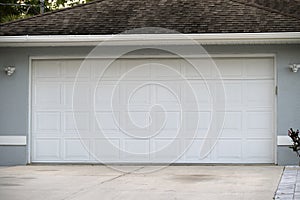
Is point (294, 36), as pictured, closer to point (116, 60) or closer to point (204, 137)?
point (204, 137)

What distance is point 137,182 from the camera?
1066cm

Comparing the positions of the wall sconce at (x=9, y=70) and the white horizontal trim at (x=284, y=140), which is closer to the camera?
the white horizontal trim at (x=284, y=140)

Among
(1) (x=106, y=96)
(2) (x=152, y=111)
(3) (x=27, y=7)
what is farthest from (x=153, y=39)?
(3) (x=27, y=7)

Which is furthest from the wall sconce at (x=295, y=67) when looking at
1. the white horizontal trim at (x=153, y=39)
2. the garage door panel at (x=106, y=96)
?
the garage door panel at (x=106, y=96)

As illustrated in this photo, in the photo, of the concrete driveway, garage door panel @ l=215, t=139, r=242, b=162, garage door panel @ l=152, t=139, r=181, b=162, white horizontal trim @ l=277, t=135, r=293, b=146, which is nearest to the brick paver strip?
the concrete driveway

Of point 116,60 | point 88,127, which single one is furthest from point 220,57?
point 88,127

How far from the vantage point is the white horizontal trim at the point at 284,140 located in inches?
520

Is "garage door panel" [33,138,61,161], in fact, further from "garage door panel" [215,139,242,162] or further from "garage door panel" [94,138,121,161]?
"garage door panel" [215,139,242,162]

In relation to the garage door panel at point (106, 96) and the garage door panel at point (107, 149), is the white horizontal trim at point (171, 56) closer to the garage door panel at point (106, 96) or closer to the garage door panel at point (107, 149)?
the garage door panel at point (106, 96)

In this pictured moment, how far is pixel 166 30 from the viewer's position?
13.6 m

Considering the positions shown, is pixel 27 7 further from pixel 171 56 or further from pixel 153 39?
pixel 153 39

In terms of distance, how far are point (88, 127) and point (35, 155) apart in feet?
4.05

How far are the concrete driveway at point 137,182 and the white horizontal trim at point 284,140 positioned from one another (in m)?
0.51

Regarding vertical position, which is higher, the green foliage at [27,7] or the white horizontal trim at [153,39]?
the green foliage at [27,7]
